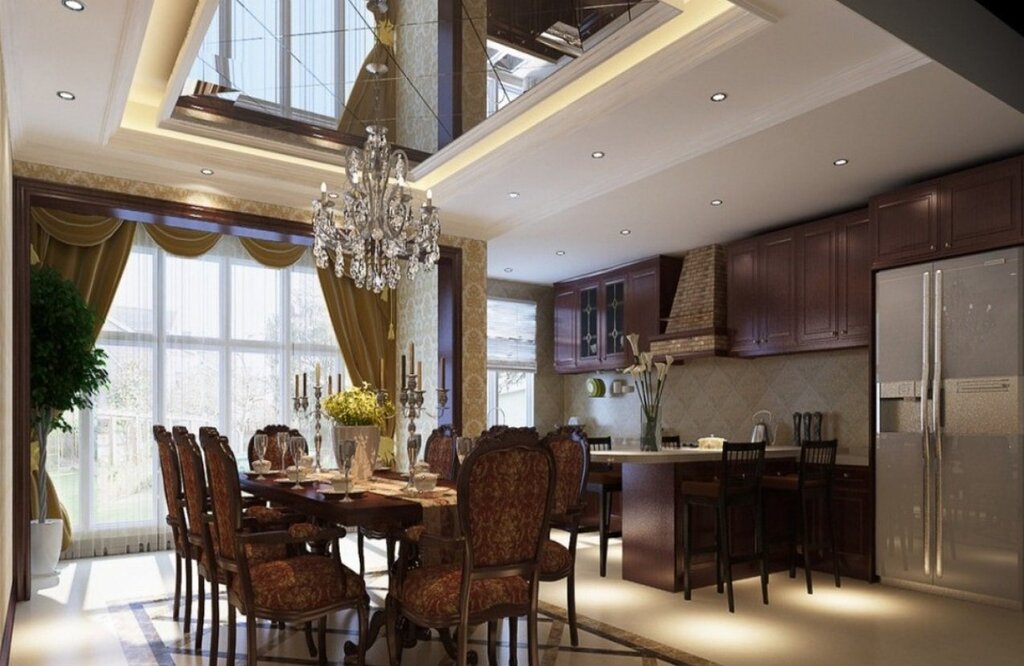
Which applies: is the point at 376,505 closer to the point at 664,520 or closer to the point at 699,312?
the point at 664,520

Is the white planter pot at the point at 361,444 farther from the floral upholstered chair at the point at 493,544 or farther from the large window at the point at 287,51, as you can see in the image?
the large window at the point at 287,51

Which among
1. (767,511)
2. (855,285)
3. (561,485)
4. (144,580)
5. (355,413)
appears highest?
(855,285)

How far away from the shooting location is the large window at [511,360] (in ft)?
27.4

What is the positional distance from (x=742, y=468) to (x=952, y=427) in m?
1.29

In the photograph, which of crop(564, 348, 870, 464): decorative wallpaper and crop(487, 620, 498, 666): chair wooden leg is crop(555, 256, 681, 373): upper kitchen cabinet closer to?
crop(564, 348, 870, 464): decorative wallpaper

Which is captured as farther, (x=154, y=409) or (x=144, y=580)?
(x=154, y=409)

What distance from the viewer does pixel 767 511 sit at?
5.12 meters

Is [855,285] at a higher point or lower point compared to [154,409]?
higher

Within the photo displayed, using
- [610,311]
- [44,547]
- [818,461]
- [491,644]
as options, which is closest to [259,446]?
[44,547]

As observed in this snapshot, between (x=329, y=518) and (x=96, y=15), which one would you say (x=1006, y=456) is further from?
(x=96, y=15)

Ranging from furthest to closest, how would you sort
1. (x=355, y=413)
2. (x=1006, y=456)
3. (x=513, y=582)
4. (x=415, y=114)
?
(x=415, y=114)
(x=1006, y=456)
(x=355, y=413)
(x=513, y=582)

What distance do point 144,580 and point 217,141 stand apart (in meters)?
2.99

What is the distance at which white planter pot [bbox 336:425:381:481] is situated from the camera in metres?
3.81

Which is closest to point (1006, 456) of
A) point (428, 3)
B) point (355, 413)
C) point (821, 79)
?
point (821, 79)
